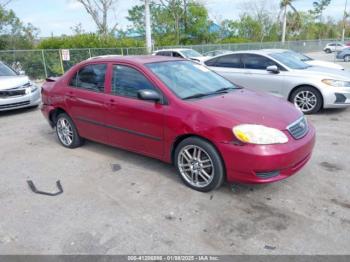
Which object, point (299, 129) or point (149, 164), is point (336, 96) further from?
point (149, 164)

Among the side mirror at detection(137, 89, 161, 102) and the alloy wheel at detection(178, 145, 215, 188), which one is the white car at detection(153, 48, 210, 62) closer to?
the side mirror at detection(137, 89, 161, 102)

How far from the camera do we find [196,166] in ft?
12.3

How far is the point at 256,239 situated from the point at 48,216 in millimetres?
2136

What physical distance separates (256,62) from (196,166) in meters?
5.30

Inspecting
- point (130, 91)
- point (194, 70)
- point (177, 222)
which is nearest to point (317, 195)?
point (177, 222)

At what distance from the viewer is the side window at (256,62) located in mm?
8023

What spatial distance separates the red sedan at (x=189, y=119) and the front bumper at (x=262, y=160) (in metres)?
0.01

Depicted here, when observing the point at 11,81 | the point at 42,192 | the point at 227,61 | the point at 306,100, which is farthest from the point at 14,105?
the point at 306,100

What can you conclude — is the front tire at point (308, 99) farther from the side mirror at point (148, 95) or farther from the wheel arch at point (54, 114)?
the wheel arch at point (54, 114)

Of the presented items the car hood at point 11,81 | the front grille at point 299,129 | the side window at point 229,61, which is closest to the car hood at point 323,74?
the side window at point 229,61

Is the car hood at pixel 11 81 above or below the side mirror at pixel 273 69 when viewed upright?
below

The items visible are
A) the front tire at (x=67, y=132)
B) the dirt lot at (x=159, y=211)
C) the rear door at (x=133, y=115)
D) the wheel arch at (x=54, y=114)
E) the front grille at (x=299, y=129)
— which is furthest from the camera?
the wheel arch at (x=54, y=114)

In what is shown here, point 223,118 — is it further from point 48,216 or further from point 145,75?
point 48,216

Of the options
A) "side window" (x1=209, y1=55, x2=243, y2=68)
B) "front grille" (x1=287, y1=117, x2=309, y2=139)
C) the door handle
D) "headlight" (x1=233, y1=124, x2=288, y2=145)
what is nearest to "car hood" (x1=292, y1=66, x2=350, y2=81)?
"side window" (x1=209, y1=55, x2=243, y2=68)
